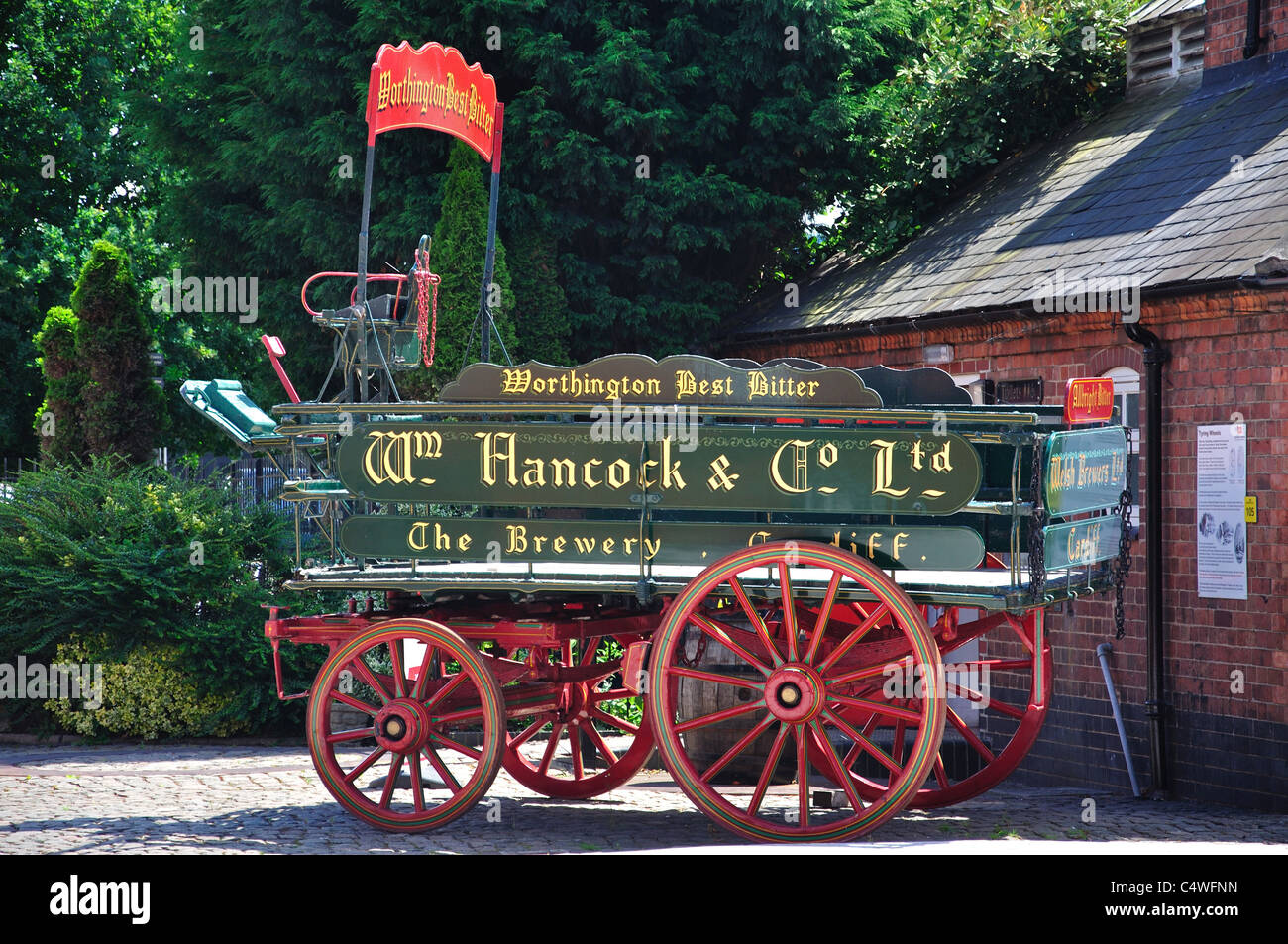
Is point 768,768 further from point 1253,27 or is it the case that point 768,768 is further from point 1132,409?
point 1253,27

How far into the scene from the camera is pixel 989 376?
1093 centimetres

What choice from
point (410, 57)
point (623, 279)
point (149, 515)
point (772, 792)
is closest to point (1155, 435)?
point (772, 792)

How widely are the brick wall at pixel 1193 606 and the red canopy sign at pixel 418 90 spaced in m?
4.48

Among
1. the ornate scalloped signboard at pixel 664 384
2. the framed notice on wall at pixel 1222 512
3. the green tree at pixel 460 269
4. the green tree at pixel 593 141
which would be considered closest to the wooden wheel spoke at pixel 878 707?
the ornate scalloped signboard at pixel 664 384

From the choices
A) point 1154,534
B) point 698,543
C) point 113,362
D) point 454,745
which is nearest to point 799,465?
point 698,543

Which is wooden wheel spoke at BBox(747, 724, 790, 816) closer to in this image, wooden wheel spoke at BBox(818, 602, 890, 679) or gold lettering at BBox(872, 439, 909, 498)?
wooden wheel spoke at BBox(818, 602, 890, 679)

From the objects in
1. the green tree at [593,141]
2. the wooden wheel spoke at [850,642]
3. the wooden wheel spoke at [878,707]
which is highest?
the green tree at [593,141]

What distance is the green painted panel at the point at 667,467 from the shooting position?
6598mm

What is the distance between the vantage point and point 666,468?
6.83 meters

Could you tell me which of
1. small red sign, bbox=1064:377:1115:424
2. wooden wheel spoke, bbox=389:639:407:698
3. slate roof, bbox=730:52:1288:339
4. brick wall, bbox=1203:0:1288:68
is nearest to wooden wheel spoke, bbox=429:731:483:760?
wooden wheel spoke, bbox=389:639:407:698

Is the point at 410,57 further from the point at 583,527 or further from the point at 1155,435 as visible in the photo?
the point at 1155,435

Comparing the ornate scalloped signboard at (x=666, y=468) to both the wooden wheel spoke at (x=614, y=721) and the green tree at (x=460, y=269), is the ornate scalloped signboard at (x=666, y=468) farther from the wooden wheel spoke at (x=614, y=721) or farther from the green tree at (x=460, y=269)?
the green tree at (x=460, y=269)

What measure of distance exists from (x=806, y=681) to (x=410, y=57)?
4082 mm

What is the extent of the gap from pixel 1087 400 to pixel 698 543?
2.10 m
